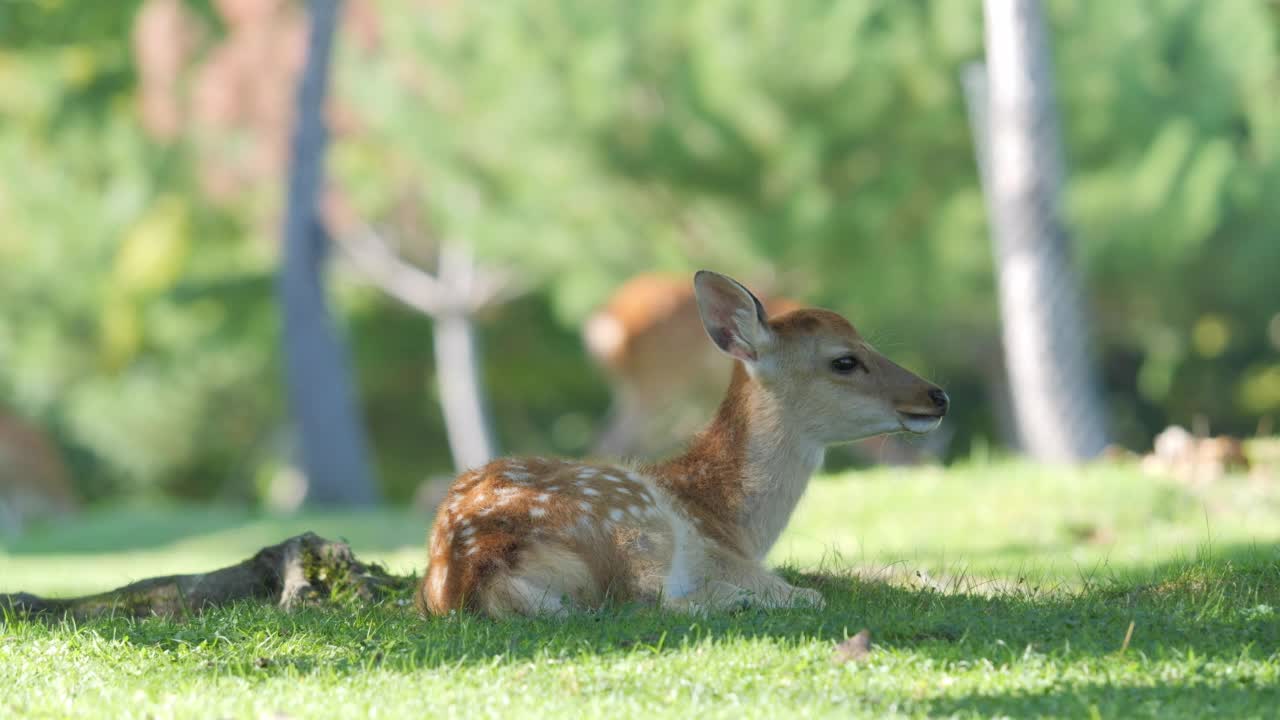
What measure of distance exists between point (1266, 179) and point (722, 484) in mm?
16846

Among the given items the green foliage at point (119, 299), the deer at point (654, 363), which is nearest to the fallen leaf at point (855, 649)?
the deer at point (654, 363)

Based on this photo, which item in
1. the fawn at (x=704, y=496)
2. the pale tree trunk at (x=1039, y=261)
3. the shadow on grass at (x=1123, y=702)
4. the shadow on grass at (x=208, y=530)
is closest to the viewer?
the shadow on grass at (x=1123, y=702)

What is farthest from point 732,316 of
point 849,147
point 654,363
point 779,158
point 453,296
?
point 453,296

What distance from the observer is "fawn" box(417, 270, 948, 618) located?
5.02 meters

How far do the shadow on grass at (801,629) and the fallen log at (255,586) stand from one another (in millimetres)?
458

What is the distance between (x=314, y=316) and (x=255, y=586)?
12924 mm

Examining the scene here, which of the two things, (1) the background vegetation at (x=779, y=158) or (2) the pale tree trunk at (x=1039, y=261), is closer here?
(2) the pale tree trunk at (x=1039, y=261)

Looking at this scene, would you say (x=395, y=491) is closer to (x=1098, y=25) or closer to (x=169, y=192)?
(x=169, y=192)

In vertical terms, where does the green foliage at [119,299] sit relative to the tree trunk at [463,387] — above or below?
above

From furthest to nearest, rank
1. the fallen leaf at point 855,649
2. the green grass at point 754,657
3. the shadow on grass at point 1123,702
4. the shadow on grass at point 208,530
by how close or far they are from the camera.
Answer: the shadow on grass at point 208,530
the fallen leaf at point 855,649
the green grass at point 754,657
the shadow on grass at point 1123,702

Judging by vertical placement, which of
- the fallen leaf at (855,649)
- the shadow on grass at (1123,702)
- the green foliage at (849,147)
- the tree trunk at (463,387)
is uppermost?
the green foliage at (849,147)

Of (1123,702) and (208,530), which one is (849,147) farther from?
(1123,702)

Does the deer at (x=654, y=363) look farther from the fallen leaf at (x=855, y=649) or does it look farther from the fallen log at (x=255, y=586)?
the fallen leaf at (x=855, y=649)

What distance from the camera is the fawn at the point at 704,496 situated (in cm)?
A: 502
